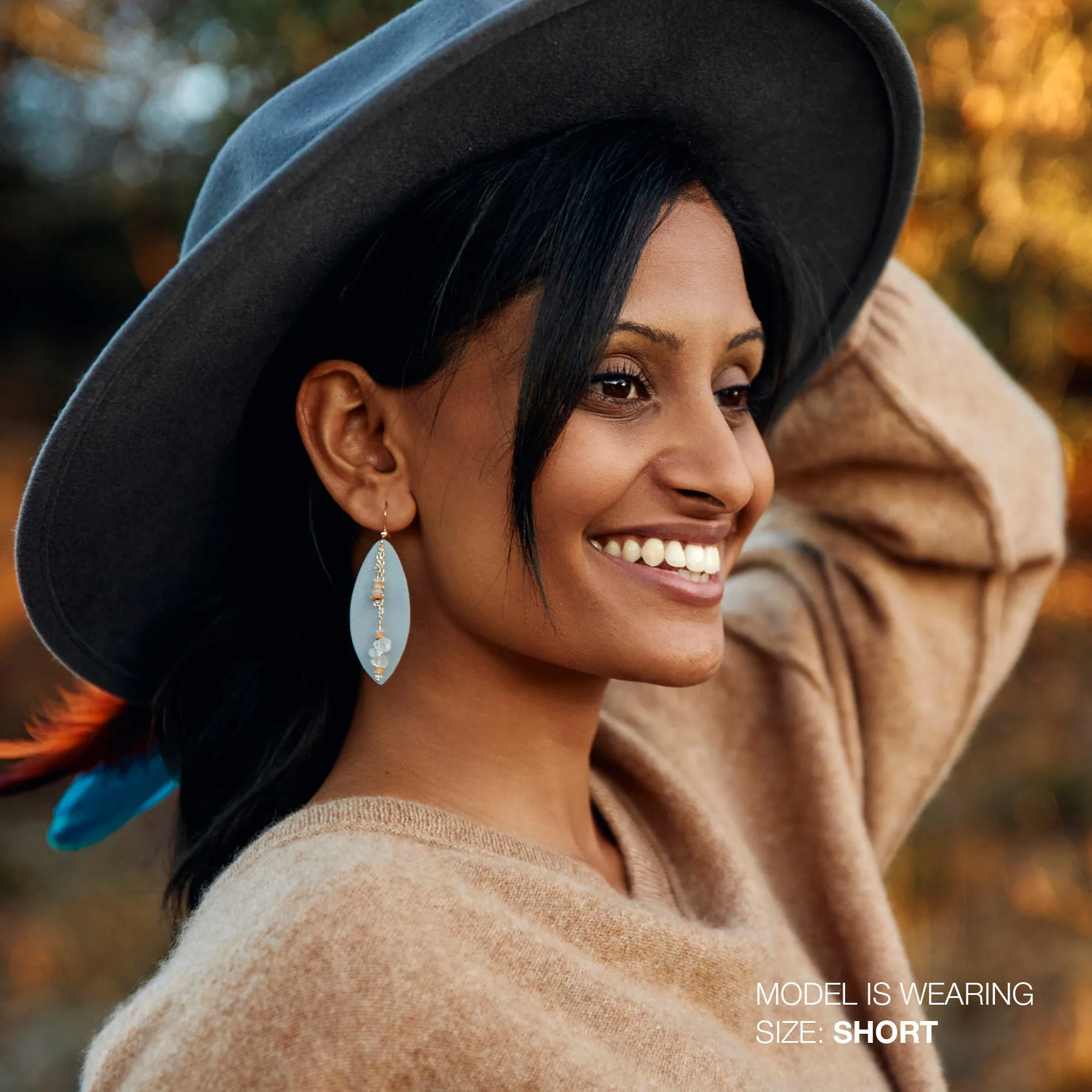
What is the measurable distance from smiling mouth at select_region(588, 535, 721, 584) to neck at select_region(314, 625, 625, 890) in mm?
196

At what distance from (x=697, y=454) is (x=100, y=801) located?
99cm

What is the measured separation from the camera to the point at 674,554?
1418 millimetres

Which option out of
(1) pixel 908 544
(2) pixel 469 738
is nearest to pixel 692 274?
(2) pixel 469 738

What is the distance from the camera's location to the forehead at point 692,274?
137 cm

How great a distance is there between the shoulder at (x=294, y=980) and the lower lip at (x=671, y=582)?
40 centimetres

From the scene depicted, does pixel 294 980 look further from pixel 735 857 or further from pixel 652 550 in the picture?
pixel 735 857

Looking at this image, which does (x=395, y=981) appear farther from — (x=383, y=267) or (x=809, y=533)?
Answer: (x=809, y=533)

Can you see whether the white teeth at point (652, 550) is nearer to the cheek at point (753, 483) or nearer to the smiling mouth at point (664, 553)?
the smiling mouth at point (664, 553)

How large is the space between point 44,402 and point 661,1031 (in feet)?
16.8

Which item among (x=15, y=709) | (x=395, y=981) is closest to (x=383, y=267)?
(x=395, y=981)

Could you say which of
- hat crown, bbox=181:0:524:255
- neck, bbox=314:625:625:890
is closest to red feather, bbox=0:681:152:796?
neck, bbox=314:625:625:890

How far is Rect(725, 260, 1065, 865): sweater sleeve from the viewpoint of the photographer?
197 centimetres

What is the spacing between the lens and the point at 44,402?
565cm

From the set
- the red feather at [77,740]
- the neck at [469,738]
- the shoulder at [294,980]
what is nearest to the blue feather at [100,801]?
the red feather at [77,740]
